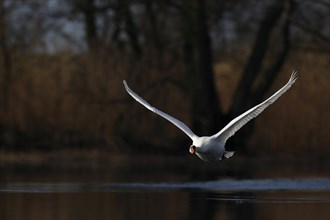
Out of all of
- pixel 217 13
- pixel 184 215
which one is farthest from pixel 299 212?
pixel 217 13

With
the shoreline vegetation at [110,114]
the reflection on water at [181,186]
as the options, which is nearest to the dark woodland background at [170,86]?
the shoreline vegetation at [110,114]

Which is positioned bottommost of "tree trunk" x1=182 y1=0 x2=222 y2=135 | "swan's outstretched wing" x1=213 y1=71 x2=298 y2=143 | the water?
the water

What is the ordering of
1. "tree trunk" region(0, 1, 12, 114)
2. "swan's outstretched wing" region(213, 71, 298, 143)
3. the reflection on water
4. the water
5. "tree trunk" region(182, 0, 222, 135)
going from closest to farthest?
1. the water
2. "swan's outstretched wing" region(213, 71, 298, 143)
3. the reflection on water
4. "tree trunk" region(182, 0, 222, 135)
5. "tree trunk" region(0, 1, 12, 114)

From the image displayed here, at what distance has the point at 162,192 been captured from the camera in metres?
17.2

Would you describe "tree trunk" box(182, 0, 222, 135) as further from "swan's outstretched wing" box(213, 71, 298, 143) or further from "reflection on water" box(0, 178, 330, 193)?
"swan's outstretched wing" box(213, 71, 298, 143)

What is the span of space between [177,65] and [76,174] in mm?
6503

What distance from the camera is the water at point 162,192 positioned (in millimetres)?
14000

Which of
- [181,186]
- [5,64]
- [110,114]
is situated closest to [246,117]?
[181,186]

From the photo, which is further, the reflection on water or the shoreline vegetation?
the shoreline vegetation

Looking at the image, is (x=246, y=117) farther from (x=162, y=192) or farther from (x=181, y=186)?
(x=181, y=186)

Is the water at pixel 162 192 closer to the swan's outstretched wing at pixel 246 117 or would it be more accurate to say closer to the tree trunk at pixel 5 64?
the swan's outstretched wing at pixel 246 117

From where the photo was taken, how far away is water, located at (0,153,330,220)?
14000 millimetres

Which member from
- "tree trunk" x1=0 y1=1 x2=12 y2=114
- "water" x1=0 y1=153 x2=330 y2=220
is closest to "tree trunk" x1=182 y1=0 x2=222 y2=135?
"water" x1=0 y1=153 x2=330 y2=220

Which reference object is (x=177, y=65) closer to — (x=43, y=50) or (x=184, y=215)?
(x=43, y=50)
